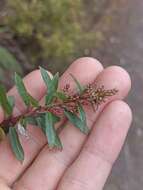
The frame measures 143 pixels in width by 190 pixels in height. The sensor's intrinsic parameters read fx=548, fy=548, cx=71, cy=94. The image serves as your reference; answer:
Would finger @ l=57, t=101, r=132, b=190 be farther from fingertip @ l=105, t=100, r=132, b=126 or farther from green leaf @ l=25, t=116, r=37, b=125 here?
green leaf @ l=25, t=116, r=37, b=125

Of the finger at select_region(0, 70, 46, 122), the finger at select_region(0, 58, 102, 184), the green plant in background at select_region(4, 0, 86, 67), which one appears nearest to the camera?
the finger at select_region(0, 58, 102, 184)

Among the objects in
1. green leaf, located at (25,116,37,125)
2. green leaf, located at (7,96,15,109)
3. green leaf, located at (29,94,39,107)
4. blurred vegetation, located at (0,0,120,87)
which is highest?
green leaf, located at (29,94,39,107)

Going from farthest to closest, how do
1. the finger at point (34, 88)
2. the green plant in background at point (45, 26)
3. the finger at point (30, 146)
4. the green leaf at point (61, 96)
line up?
1. the green plant in background at point (45, 26)
2. the finger at point (34, 88)
3. the finger at point (30, 146)
4. the green leaf at point (61, 96)

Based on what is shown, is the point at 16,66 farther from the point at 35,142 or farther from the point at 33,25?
the point at 35,142

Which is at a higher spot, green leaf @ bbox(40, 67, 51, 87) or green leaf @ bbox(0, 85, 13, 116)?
green leaf @ bbox(40, 67, 51, 87)

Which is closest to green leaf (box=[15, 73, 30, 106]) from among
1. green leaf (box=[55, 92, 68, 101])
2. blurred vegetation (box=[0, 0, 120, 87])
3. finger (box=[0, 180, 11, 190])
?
green leaf (box=[55, 92, 68, 101])

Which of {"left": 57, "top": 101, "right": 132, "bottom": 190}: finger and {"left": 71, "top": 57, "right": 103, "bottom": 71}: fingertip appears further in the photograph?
{"left": 71, "top": 57, "right": 103, "bottom": 71}: fingertip

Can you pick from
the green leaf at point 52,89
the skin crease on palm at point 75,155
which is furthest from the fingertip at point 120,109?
the green leaf at point 52,89

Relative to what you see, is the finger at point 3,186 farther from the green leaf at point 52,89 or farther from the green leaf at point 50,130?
the green leaf at point 52,89
